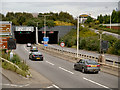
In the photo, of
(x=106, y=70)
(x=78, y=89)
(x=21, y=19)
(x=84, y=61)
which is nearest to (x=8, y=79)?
(x=78, y=89)

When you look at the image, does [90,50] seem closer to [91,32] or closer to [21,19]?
[91,32]

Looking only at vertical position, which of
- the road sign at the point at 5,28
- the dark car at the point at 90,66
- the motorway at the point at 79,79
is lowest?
the motorway at the point at 79,79

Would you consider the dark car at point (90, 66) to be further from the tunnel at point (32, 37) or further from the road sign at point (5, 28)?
the tunnel at point (32, 37)

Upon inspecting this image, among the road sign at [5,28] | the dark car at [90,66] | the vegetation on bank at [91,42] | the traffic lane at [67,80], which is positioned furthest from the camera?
the vegetation on bank at [91,42]

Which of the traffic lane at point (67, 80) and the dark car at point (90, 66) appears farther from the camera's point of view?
the dark car at point (90, 66)

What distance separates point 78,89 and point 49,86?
94.2 inches

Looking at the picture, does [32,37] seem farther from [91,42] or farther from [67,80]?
[67,80]

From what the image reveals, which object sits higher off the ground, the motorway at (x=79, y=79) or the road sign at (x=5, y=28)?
the road sign at (x=5, y=28)

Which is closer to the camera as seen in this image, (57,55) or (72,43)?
(57,55)

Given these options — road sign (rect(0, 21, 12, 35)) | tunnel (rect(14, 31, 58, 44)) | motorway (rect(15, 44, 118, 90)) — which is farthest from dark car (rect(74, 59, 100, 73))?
tunnel (rect(14, 31, 58, 44))

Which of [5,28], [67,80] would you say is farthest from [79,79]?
[5,28]

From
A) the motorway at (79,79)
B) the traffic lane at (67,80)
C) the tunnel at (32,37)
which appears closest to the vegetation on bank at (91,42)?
the tunnel at (32,37)

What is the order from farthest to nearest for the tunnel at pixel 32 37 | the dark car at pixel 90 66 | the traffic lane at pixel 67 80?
Answer: the tunnel at pixel 32 37
the dark car at pixel 90 66
the traffic lane at pixel 67 80

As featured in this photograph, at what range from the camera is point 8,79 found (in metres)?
20.1
